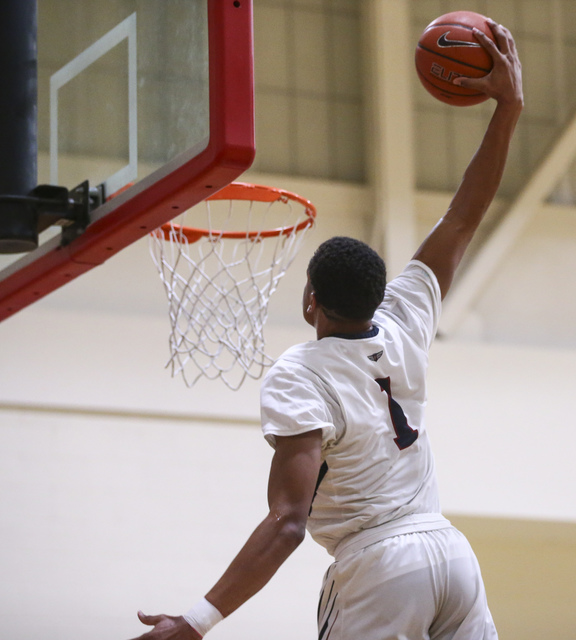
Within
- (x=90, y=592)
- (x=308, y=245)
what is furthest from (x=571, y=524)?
(x=90, y=592)

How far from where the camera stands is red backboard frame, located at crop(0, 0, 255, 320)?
279cm

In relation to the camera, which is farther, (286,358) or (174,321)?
(174,321)

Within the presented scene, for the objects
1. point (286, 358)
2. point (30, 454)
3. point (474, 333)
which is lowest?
point (30, 454)

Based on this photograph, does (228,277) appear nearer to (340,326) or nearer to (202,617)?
(340,326)

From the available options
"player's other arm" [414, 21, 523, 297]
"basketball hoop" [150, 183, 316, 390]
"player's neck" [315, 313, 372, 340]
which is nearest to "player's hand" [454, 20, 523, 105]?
"player's other arm" [414, 21, 523, 297]

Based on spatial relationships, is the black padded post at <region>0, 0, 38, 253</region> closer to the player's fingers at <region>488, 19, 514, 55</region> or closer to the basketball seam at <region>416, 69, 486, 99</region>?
the basketball seam at <region>416, 69, 486, 99</region>

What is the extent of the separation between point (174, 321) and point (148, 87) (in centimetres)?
235

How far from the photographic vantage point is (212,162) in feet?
9.17

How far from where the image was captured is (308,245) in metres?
7.86

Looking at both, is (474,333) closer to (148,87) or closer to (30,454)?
(30,454)

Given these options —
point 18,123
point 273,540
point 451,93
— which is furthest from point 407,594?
point 18,123

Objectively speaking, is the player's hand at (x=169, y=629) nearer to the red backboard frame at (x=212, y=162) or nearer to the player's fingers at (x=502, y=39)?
the red backboard frame at (x=212, y=162)

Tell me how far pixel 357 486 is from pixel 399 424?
224 mm

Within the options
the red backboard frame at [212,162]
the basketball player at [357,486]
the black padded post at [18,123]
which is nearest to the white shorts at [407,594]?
the basketball player at [357,486]
